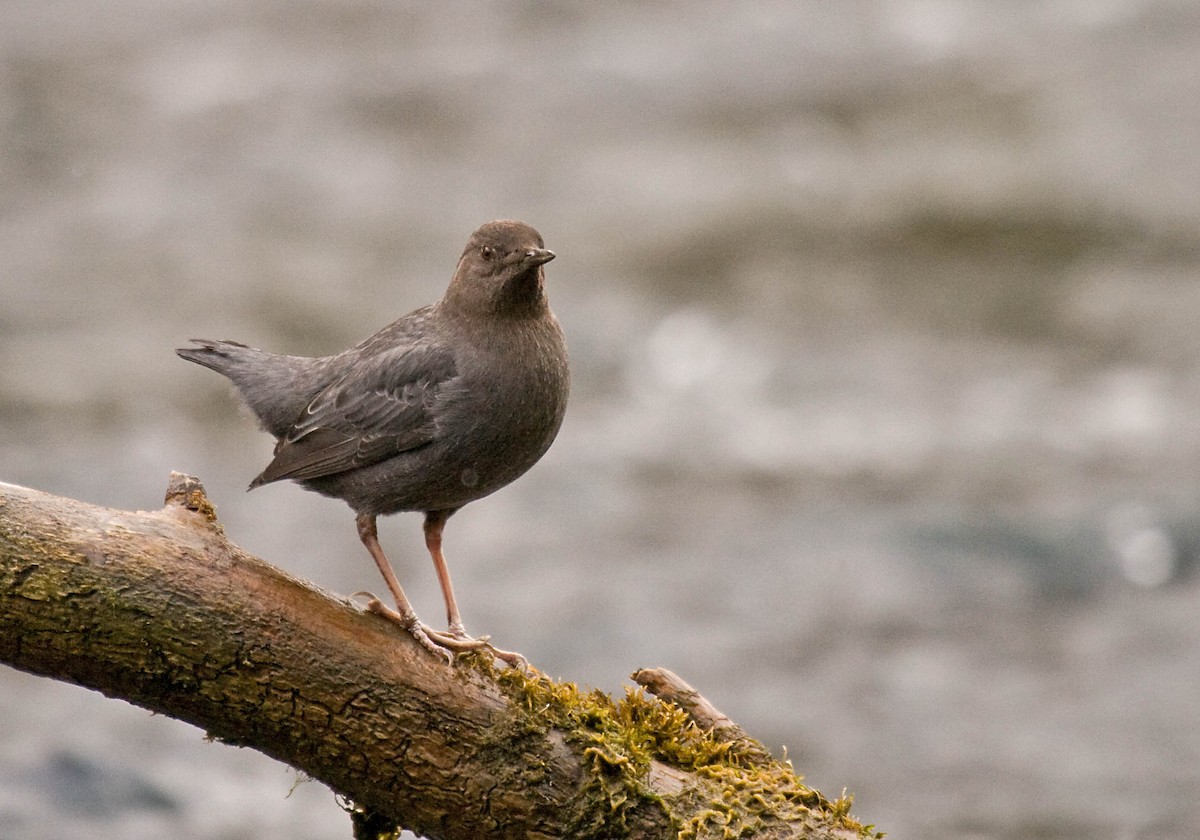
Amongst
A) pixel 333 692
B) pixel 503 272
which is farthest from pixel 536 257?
pixel 333 692

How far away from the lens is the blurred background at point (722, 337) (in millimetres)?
8859

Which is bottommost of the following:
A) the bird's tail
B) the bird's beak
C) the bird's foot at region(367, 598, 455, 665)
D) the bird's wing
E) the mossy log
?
the mossy log

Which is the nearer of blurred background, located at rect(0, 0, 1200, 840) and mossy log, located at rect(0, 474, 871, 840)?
mossy log, located at rect(0, 474, 871, 840)

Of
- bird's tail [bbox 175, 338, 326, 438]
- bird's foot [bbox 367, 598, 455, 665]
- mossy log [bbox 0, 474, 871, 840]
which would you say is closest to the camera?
mossy log [bbox 0, 474, 871, 840]

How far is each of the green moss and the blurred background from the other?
152 inches

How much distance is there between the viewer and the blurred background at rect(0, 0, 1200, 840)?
29.1 feet

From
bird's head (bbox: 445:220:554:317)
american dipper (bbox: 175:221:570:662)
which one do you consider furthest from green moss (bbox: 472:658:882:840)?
bird's head (bbox: 445:220:554:317)

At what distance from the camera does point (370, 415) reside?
18.1ft

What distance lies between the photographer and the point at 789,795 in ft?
14.6

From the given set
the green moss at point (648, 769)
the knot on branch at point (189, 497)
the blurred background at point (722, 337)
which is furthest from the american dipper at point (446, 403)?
the blurred background at point (722, 337)

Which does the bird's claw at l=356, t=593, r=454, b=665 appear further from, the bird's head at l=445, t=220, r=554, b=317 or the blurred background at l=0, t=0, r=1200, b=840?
the blurred background at l=0, t=0, r=1200, b=840

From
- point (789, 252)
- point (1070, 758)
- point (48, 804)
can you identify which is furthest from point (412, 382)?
point (789, 252)

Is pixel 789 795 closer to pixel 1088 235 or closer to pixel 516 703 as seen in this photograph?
pixel 516 703

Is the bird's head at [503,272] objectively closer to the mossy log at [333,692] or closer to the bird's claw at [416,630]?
the bird's claw at [416,630]
